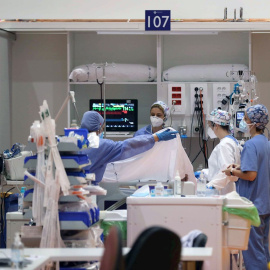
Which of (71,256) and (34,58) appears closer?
(71,256)

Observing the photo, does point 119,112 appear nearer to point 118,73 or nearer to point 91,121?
point 118,73

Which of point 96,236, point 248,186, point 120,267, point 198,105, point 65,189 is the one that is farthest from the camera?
point 198,105

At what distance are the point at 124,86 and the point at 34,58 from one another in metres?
1.17

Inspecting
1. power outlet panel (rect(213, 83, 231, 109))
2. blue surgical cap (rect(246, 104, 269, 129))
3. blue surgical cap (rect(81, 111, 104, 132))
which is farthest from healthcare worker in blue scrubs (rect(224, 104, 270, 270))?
power outlet panel (rect(213, 83, 231, 109))

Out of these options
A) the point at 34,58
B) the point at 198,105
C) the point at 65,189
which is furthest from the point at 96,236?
the point at 34,58

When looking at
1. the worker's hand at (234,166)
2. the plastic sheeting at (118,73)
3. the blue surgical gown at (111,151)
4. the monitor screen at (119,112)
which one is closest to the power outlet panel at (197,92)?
the plastic sheeting at (118,73)

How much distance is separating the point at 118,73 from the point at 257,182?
2753 mm

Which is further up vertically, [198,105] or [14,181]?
[198,105]

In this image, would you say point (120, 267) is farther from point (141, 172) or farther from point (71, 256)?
point (141, 172)

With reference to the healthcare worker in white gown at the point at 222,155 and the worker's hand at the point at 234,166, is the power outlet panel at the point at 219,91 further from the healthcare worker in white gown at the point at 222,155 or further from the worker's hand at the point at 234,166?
the worker's hand at the point at 234,166

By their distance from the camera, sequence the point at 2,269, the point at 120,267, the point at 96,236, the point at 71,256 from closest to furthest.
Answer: the point at 120,267 → the point at 2,269 → the point at 71,256 → the point at 96,236

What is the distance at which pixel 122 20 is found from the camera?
7.92 meters

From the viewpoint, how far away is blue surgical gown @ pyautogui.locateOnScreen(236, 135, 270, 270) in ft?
17.8

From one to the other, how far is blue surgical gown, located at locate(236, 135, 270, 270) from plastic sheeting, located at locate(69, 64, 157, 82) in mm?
2473
